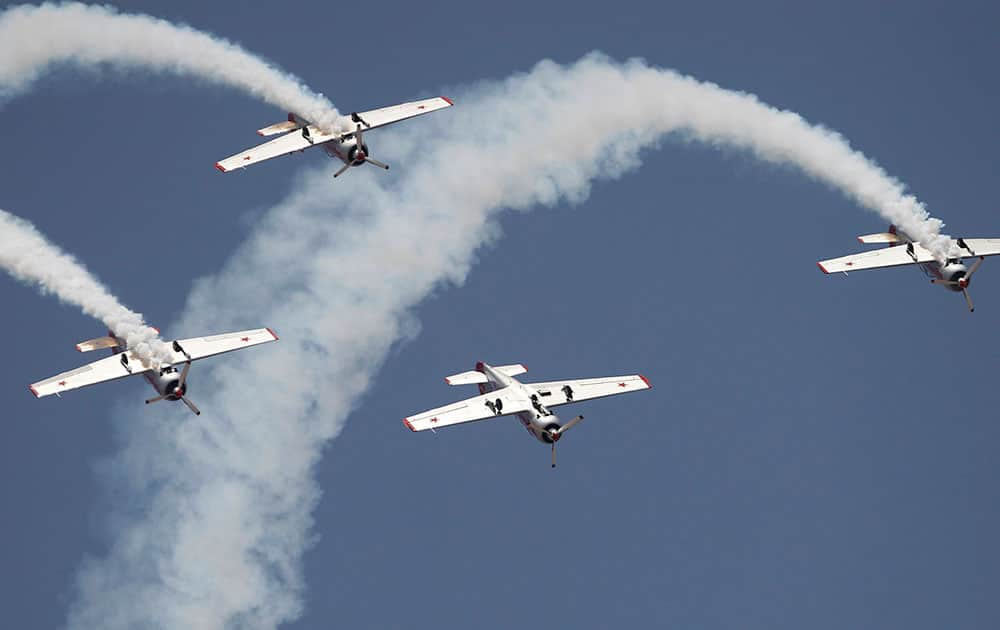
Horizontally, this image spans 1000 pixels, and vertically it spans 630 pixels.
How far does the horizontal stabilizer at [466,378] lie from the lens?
12800 cm

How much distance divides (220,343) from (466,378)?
1658cm

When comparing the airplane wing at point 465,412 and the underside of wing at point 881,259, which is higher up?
the underside of wing at point 881,259

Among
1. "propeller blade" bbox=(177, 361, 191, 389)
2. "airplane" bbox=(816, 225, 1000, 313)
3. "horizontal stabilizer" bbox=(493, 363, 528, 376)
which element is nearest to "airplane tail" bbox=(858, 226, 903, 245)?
"airplane" bbox=(816, 225, 1000, 313)

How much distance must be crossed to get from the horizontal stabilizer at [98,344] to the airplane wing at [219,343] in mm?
3909

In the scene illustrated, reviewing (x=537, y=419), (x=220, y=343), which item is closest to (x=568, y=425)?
(x=537, y=419)

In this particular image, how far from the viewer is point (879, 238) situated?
131 metres

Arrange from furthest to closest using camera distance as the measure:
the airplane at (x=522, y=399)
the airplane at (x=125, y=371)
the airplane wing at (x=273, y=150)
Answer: the airplane wing at (x=273, y=150) < the airplane at (x=522, y=399) < the airplane at (x=125, y=371)

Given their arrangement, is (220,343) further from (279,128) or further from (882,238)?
(882,238)

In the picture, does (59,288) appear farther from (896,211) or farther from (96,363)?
(896,211)

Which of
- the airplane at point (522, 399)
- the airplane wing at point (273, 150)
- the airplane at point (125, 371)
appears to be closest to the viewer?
the airplane at point (125, 371)

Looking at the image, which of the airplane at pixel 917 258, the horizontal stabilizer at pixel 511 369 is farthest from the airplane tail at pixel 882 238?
the horizontal stabilizer at pixel 511 369

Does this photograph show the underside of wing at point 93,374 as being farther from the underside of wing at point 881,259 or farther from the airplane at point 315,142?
the underside of wing at point 881,259

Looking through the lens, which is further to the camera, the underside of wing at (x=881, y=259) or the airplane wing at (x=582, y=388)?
the underside of wing at (x=881, y=259)

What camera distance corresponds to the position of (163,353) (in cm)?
11750
